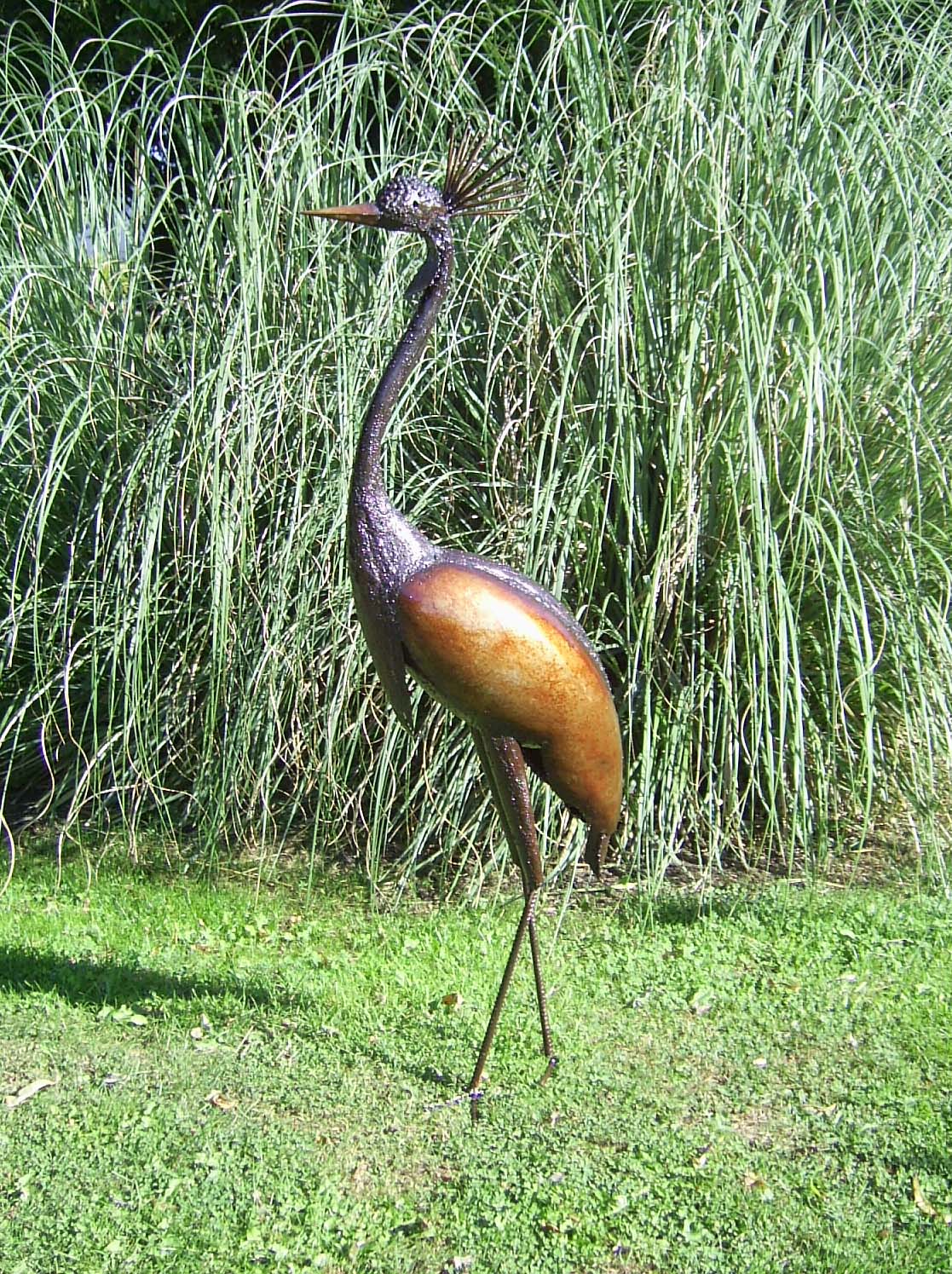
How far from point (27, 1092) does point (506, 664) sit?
58.8 inches

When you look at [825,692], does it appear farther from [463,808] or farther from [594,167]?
[594,167]

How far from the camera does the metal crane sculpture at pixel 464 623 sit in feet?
7.43

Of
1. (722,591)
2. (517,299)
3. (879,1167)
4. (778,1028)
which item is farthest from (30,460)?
(879,1167)

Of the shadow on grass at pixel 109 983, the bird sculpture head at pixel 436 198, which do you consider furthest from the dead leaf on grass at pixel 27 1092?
the bird sculpture head at pixel 436 198

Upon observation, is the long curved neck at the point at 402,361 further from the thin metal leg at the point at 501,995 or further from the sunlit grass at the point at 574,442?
the sunlit grass at the point at 574,442

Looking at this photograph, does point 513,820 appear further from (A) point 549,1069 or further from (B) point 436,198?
(B) point 436,198

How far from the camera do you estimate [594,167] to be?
3.58 metres

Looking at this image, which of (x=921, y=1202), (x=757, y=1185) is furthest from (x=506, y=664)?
(x=921, y=1202)

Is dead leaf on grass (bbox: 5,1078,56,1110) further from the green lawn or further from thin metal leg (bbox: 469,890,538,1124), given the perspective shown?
thin metal leg (bbox: 469,890,538,1124)

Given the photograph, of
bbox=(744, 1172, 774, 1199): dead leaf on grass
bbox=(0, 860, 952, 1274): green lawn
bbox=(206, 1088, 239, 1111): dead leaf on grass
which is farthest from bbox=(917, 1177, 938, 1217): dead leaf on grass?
bbox=(206, 1088, 239, 1111): dead leaf on grass


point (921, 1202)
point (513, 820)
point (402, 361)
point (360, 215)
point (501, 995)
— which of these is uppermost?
point (360, 215)

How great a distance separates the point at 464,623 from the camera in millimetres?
2250

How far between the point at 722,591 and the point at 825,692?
1.43ft

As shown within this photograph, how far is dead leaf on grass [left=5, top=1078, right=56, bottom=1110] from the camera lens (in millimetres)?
2686
